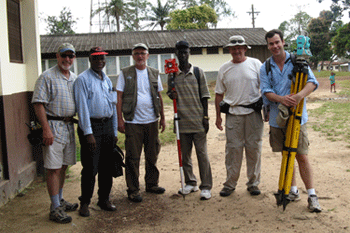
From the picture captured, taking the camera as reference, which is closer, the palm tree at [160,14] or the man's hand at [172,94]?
the man's hand at [172,94]

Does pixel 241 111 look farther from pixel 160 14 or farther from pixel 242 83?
pixel 160 14

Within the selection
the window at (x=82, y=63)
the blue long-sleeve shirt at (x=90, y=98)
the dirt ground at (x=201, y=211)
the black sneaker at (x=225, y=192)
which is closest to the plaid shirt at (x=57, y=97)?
the blue long-sleeve shirt at (x=90, y=98)

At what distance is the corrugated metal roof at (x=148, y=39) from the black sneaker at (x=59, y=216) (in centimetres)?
2024

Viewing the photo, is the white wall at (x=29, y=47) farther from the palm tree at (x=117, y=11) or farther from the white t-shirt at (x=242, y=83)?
Result: the palm tree at (x=117, y=11)

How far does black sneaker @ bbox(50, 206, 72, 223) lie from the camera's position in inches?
162

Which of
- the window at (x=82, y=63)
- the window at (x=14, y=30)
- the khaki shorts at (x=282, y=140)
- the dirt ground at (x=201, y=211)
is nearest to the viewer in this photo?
the dirt ground at (x=201, y=211)

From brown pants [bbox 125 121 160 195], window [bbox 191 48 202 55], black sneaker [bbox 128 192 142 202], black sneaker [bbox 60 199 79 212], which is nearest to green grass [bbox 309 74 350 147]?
brown pants [bbox 125 121 160 195]

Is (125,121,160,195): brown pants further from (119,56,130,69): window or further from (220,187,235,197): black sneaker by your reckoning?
(119,56,130,69): window

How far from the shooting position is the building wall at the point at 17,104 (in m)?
4.94

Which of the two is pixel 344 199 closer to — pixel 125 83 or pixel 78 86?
pixel 125 83

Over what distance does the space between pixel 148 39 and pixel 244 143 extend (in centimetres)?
2163

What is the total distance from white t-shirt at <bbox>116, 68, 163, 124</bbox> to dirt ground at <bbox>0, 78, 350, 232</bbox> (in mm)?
1150

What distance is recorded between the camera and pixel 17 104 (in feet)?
17.9

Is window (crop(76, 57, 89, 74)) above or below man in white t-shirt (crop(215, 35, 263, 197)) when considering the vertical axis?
above
